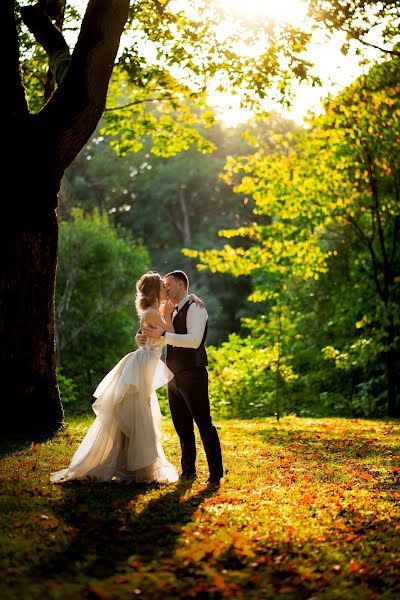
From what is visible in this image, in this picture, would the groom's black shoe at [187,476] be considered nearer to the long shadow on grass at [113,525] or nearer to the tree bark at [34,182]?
the long shadow on grass at [113,525]

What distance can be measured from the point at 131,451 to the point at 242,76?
8289mm

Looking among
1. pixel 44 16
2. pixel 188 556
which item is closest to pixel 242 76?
pixel 44 16

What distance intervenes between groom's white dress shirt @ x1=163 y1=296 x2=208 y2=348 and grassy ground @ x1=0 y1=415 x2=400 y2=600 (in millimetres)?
1472

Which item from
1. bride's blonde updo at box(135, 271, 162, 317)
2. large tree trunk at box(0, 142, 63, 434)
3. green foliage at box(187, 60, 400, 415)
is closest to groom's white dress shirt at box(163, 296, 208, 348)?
bride's blonde updo at box(135, 271, 162, 317)

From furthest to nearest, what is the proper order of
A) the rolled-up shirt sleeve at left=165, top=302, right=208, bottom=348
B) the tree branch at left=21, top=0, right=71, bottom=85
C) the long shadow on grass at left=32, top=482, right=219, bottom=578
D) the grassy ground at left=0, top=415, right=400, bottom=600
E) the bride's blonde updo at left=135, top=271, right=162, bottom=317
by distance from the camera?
1. the tree branch at left=21, top=0, right=71, bottom=85
2. the bride's blonde updo at left=135, top=271, right=162, bottom=317
3. the rolled-up shirt sleeve at left=165, top=302, right=208, bottom=348
4. the long shadow on grass at left=32, top=482, right=219, bottom=578
5. the grassy ground at left=0, top=415, right=400, bottom=600

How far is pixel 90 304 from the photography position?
34.9 metres

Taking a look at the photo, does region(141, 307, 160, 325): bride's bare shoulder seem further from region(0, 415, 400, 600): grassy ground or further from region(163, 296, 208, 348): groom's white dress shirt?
region(0, 415, 400, 600): grassy ground

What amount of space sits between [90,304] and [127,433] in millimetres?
26935

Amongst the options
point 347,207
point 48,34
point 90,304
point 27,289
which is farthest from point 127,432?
point 90,304

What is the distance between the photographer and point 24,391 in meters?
10.9

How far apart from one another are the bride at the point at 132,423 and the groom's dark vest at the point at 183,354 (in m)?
0.10

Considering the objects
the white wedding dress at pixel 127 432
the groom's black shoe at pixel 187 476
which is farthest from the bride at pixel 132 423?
the groom's black shoe at pixel 187 476

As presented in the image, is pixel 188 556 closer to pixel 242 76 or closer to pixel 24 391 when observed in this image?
pixel 24 391

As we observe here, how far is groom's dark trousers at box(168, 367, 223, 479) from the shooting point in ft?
27.4
